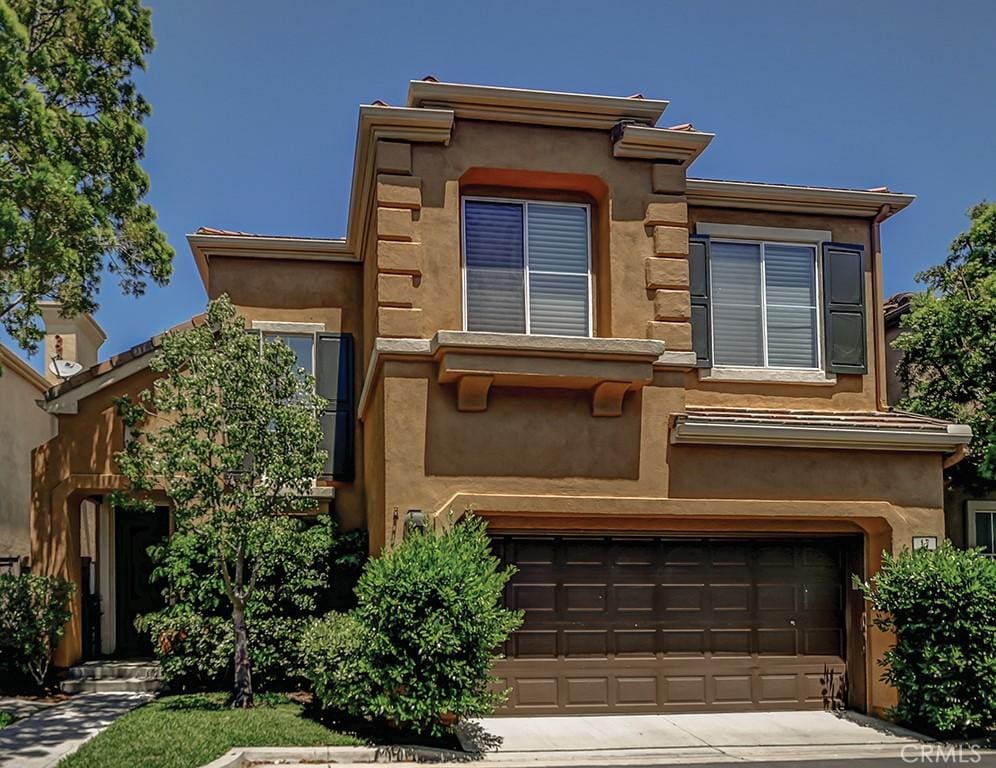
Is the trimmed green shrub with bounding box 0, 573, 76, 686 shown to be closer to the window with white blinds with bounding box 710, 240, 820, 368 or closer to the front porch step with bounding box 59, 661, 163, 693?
the front porch step with bounding box 59, 661, 163, 693

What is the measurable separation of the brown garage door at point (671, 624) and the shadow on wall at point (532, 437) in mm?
1253

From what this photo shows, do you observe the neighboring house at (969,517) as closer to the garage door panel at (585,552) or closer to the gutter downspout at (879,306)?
the gutter downspout at (879,306)

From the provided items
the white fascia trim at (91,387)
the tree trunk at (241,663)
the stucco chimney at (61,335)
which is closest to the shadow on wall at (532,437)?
the tree trunk at (241,663)

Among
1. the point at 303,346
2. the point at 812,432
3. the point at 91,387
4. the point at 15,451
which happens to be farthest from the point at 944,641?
the point at 15,451

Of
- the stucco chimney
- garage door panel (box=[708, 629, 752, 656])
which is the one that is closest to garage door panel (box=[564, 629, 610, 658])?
garage door panel (box=[708, 629, 752, 656])

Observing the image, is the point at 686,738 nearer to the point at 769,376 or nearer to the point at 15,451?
the point at 769,376

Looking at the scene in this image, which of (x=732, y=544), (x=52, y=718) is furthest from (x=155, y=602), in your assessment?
(x=732, y=544)

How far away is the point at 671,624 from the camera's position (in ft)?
43.1

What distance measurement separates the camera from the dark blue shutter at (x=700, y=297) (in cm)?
1362

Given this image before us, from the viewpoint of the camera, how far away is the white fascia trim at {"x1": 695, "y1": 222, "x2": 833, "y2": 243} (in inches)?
553

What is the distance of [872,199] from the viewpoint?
1453 centimetres

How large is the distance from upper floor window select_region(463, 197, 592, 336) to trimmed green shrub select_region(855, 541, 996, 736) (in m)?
5.12

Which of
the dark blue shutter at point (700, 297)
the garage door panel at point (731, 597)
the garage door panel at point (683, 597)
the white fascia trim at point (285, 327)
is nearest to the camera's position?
the garage door panel at point (683, 597)

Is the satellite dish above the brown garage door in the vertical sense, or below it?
above
